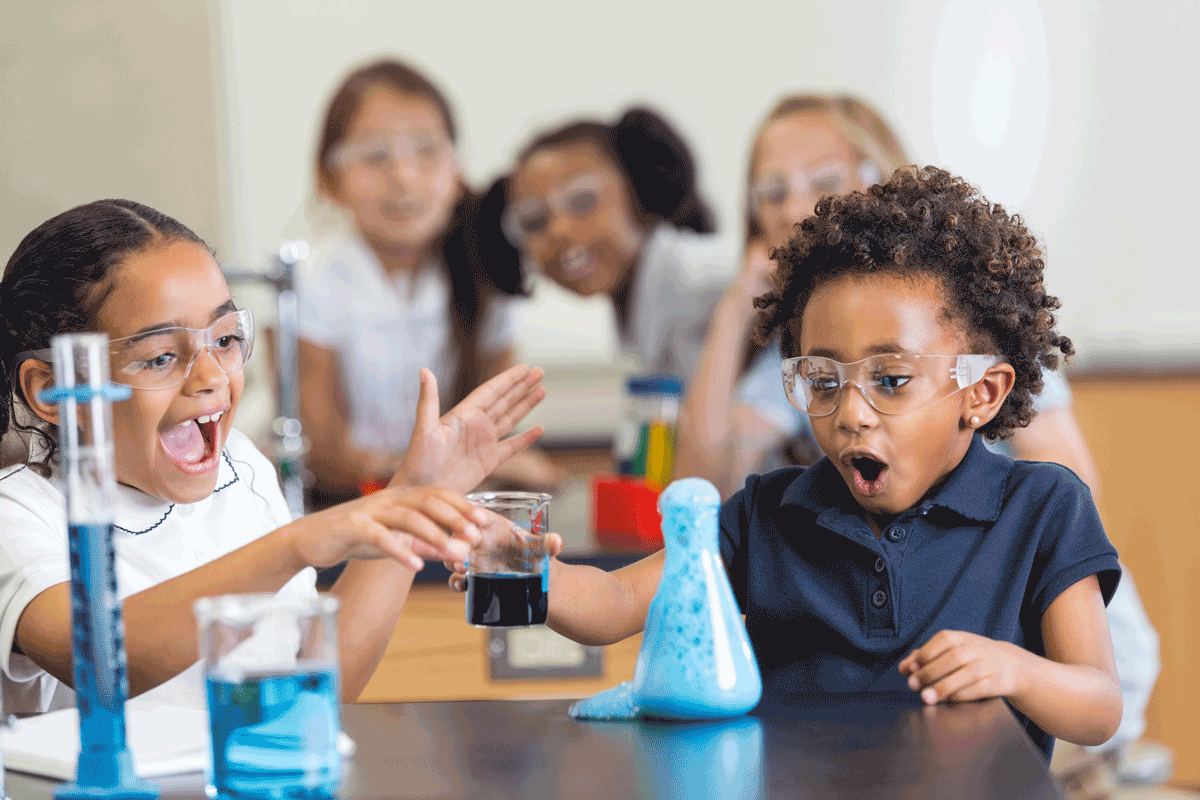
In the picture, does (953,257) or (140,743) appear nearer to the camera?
(140,743)

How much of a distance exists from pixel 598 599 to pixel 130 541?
17.7 inches

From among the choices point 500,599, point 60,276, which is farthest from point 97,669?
point 60,276

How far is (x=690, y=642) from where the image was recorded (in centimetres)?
81

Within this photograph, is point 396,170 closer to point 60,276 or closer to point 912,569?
point 60,276

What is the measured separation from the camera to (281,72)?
293 centimetres

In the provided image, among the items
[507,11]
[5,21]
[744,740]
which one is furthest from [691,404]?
[5,21]

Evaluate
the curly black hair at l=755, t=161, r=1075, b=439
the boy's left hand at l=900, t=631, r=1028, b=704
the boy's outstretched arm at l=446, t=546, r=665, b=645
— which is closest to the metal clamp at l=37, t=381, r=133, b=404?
the boy's outstretched arm at l=446, t=546, r=665, b=645

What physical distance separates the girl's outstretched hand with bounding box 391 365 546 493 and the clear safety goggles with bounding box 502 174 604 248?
4.93 feet

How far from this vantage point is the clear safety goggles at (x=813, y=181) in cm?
239

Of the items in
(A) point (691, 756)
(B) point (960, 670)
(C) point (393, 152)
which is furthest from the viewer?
(C) point (393, 152)

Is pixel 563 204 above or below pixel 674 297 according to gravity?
above

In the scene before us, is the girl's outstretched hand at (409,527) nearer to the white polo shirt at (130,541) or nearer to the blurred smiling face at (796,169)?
the white polo shirt at (130,541)

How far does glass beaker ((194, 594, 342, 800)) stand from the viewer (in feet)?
2.03

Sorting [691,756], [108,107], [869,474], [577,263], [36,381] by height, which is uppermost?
[108,107]
